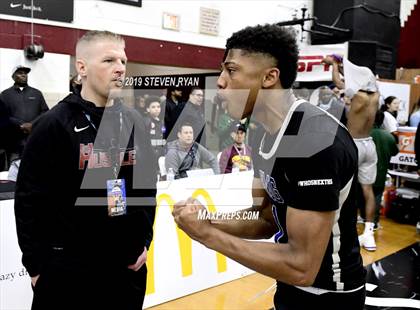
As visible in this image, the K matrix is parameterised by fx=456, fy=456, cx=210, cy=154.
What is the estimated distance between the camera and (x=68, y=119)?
194 cm

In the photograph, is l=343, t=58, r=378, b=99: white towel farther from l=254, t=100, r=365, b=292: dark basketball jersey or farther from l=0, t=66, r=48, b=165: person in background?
l=0, t=66, r=48, b=165: person in background

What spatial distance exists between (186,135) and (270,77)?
3.28 meters

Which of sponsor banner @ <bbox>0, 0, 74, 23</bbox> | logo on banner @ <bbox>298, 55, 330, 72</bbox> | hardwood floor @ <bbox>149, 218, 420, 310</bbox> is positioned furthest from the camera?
logo on banner @ <bbox>298, 55, 330, 72</bbox>

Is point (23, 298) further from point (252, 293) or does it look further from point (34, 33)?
point (34, 33)

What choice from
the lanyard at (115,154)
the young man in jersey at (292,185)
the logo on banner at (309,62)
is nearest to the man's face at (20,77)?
the lanyard at (115,154)

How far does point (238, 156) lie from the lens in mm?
5309

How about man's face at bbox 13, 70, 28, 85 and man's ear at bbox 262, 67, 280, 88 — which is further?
man's face at bbox 13, 70, 28, 85

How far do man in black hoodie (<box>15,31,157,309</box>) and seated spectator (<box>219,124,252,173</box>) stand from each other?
2942mm

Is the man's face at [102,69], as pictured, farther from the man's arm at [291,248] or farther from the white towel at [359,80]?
the white towel at [359,80]

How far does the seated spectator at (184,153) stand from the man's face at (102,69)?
2369mm

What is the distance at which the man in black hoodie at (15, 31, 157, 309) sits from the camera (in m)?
1.94

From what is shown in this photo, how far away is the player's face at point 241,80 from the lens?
1.49m

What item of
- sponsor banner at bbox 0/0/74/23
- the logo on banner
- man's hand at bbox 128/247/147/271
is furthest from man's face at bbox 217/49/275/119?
the logo on banner

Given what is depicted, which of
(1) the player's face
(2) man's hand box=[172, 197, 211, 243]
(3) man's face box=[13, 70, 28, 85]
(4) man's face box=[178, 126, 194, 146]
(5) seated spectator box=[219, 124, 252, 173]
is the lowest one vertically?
(5) seated spectator box=[219, 124, 252, 173]
